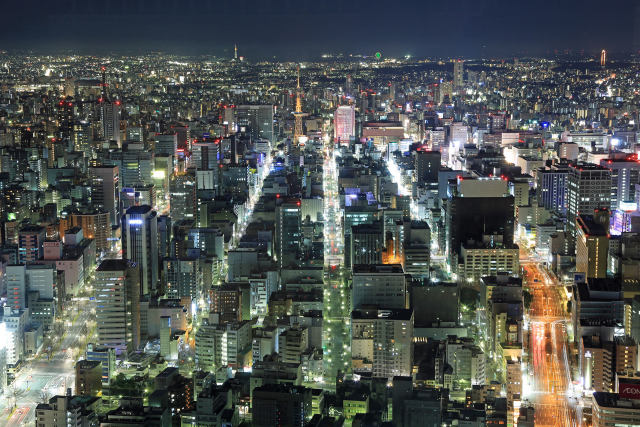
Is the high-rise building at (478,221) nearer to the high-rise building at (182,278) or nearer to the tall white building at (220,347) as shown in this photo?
the high-rise building at (182,278)

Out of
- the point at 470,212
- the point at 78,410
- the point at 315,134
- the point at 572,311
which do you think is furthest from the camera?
the point at 315,134

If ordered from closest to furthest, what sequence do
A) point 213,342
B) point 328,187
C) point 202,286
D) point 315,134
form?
point 213,342 < point 202,286 < point 328,187 < point 315,134

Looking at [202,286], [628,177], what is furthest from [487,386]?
[628,177]

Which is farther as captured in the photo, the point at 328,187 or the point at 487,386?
the point at 328,187

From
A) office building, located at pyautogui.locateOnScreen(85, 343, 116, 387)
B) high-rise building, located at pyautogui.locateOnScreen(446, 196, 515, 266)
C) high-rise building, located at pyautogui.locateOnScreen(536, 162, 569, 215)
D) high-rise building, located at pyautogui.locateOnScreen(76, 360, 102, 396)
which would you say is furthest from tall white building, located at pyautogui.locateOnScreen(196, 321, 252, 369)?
high-rise building, located at pyautogui.locateOnScreen(536, 162, 569, 215)

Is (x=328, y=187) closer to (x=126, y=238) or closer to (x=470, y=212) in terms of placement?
(x=470, y=212)

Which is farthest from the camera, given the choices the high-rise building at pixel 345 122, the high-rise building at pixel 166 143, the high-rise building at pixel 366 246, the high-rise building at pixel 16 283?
the high-rise building at pixel 345 122

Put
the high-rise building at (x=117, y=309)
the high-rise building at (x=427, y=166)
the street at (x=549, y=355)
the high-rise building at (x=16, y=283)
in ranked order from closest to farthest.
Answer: the street at (x=549, y=355) → the high-rise building at (x=117, y=309) → the high-rise building at (x=16, y=283) → the high-rise building at (x=427, y=166)

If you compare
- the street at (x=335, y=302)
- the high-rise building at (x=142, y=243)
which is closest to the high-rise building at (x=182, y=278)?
the high-rise building at (x=142, y=243)
